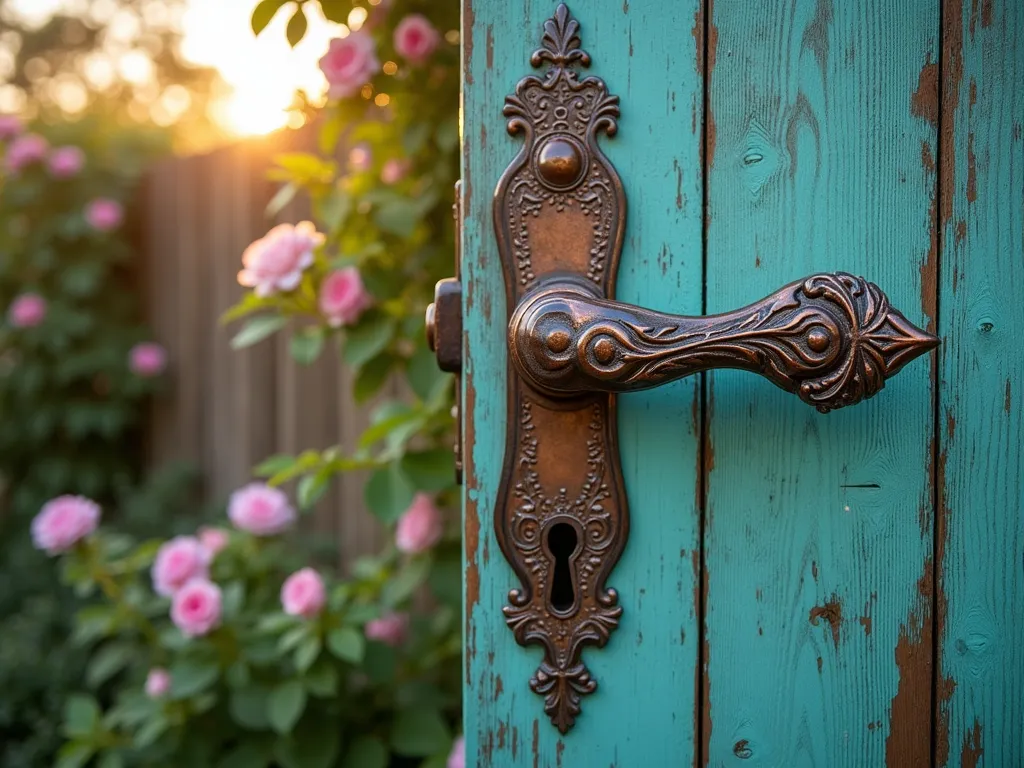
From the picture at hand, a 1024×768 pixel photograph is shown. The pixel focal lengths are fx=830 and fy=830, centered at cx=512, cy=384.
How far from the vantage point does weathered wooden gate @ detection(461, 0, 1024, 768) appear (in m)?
0.67

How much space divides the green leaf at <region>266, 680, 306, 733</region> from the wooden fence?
3.03 feet

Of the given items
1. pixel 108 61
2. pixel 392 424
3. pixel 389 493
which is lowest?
pixel 389 493

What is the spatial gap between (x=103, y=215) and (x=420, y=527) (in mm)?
2110

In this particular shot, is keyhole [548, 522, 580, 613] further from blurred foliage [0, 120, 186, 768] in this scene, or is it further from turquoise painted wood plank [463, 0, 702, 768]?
blurred foliage [0, 120, 186, 768]

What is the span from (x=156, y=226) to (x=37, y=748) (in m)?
1.86

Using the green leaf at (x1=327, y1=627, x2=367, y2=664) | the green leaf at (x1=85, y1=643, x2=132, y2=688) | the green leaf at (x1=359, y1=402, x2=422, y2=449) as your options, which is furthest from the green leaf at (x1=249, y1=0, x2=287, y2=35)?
the green leaf at (x1=85, y1=643, x2=132, y2=688)

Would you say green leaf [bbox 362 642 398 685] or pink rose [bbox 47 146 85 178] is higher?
pink rose [bbox 47 146 85 178]

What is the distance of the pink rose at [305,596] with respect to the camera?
54.4 inches

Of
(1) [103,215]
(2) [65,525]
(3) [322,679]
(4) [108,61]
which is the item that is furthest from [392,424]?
(4) [108,61]

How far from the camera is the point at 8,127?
2824mm

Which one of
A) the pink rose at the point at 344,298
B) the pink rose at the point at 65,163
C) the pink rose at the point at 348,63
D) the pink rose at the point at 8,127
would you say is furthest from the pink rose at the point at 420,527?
the pink rose at the point at 8,127

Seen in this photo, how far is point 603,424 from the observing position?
68cm

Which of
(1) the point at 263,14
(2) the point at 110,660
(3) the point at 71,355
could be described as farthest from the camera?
(3) the point at 71,355

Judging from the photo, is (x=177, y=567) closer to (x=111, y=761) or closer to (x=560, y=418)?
(x=111, y=761)
